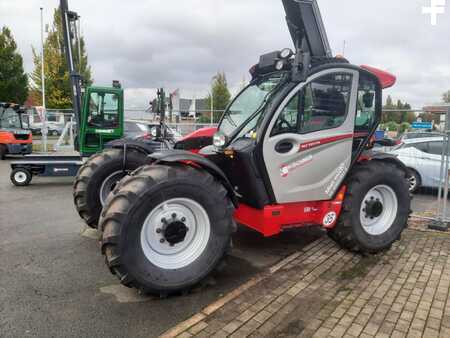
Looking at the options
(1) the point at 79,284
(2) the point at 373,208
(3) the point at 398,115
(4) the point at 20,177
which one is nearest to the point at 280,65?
(2) the point at 373,208

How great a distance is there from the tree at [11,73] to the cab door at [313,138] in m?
29.0

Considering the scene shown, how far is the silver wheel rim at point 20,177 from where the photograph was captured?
379 inches

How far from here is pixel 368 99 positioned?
4598 mm

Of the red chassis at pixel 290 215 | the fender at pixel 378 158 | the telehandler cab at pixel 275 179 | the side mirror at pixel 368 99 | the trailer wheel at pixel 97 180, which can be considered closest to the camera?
the telehandler cab at pixel 275 179

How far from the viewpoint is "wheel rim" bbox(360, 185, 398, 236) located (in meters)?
4.73

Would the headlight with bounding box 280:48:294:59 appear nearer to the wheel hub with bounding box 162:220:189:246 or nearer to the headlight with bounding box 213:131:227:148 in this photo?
the headlight with bounding box 213:131:227:148

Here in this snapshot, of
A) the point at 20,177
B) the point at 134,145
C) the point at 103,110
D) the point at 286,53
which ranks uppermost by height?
the point at 286,53

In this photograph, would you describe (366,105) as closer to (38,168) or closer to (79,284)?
(79,284)

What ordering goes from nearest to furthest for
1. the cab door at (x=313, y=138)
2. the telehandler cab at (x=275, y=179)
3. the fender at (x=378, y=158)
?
the telehandler cab at (x=275, y=179)
the cab door at (x=313, y=138)
the fender at (x=378, y=158)

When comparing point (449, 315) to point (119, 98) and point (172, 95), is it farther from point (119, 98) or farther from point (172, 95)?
point (119, 98)

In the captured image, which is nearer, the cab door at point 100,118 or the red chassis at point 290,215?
the red chassis at point 290,215

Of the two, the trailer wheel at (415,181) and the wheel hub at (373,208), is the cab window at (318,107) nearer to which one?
the wheel hub at (373,208)

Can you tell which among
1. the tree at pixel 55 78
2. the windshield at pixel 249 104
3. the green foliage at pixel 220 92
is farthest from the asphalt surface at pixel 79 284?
the green foliage at pixel 220 92

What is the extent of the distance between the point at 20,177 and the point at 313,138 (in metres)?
8.62
